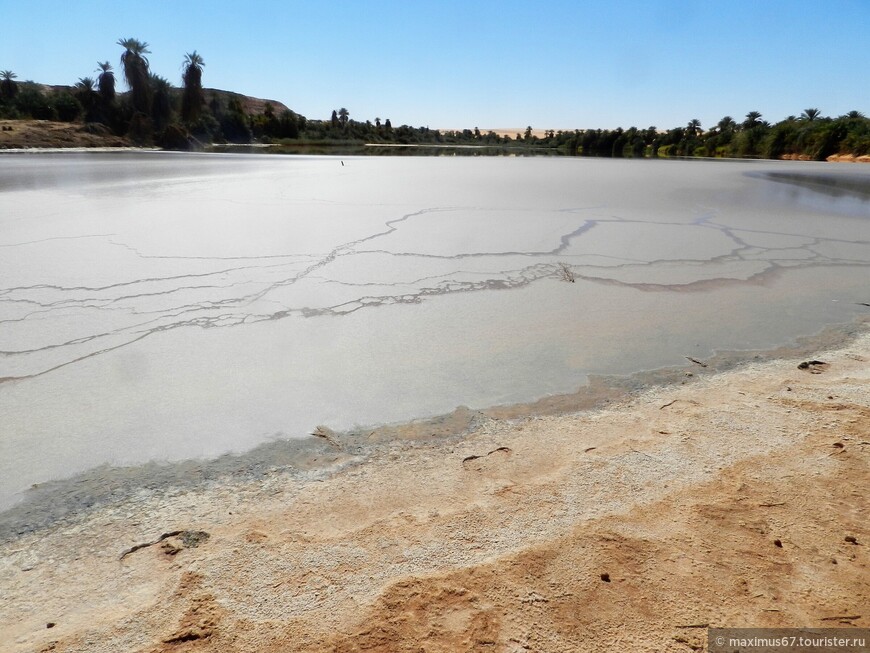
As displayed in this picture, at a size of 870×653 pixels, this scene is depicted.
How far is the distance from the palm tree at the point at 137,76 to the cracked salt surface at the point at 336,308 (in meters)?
39.5

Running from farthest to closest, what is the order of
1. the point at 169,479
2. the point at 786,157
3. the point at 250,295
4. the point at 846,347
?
the point at 786,157 < the point at 250,295 < the point at 846,347 < the point at 169,479

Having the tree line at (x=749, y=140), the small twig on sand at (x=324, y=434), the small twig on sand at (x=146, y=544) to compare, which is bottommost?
the small twig on sand at (x=146, y=544)

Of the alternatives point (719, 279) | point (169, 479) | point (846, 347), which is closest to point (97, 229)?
point (169, 479)

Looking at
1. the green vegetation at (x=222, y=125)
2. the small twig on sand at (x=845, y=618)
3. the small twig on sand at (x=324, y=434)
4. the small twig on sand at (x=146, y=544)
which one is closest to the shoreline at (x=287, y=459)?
the small twig on sand at (x=324, y=434)

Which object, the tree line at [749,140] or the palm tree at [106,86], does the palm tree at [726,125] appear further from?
the palm tree at [106,86]

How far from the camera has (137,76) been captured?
40.5 metres

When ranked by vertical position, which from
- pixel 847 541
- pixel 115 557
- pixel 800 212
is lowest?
pixel 115 557

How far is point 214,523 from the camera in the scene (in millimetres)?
1854

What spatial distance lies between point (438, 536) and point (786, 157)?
188 ft

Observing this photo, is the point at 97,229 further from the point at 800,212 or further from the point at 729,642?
the point at 800,212

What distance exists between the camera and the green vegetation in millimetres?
39406

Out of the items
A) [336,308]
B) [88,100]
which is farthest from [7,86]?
[336,308]

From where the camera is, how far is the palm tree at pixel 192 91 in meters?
45.4

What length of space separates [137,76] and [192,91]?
5750mm
